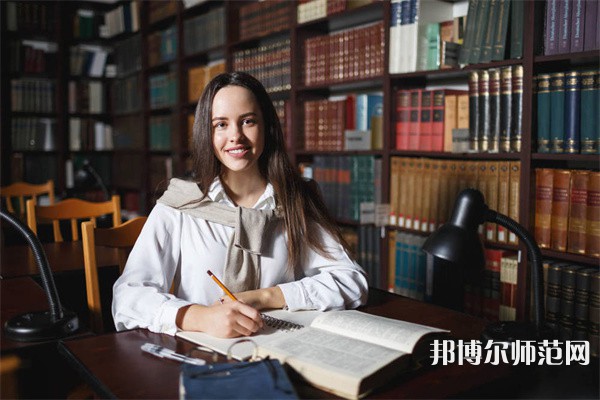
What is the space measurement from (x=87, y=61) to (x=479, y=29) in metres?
3.87

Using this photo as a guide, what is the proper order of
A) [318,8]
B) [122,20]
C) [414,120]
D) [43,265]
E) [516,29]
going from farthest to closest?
1. [122,20]
2. [318,8]
3. [414,120]
4. [516,29]
5. [43,265]

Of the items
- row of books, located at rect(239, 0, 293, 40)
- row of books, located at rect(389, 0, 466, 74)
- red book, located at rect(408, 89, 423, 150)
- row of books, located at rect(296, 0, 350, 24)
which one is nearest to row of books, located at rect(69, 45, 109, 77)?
row of books, located at rect(239, 0, 293, 40)

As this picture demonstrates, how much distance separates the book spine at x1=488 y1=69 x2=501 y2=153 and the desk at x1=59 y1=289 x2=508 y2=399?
4.00ft

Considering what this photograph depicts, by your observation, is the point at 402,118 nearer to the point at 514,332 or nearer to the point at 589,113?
the point at 589,113

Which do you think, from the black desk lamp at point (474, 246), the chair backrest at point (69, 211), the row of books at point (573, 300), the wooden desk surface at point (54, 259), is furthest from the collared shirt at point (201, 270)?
the chair backrest at point (69, 211)

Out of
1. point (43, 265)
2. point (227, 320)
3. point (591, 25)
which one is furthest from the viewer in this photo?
point (591, 25)

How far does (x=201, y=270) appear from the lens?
146 cm

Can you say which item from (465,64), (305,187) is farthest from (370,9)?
(305,187)

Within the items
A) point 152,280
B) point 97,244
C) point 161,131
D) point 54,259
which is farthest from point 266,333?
point 161,131

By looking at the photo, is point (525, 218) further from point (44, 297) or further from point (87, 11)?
point (87, 11)

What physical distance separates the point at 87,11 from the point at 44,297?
14.4 feet

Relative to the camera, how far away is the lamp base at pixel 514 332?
112 centimetres

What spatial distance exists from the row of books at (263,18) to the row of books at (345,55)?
230mm

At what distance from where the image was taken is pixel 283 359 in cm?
99
